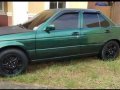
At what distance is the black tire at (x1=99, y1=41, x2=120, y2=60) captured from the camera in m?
8.03

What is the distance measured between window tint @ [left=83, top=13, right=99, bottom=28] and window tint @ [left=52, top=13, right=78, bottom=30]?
0.94ft

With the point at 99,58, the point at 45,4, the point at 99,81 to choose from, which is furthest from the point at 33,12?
the point at 99,81

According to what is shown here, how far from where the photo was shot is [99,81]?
6449mm

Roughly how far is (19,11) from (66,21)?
222 inches

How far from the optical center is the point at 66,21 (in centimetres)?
734

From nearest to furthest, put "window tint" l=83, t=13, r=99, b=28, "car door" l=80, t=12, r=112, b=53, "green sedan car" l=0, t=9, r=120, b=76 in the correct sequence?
1. "green sedan car" l=0, t=9, r=120, b=76
2. "car door" l=80, t=12, r=112, b=53
3. "window tint" l=83, t=13, r=99, b=28

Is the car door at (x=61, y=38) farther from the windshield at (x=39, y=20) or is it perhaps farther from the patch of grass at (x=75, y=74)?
the patch of grass at (x=75, y=74)

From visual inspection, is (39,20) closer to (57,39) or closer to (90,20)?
(57,39)

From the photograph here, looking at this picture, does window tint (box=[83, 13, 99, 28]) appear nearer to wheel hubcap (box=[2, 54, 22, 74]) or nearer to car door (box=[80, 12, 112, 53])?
car door (box=[80, 12, 112, 53])

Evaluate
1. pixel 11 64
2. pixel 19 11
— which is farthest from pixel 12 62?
pixel 19 11

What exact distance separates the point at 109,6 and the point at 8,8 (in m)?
5.28

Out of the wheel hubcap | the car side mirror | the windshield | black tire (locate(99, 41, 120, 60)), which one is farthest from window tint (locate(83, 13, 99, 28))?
the wheel hubcap

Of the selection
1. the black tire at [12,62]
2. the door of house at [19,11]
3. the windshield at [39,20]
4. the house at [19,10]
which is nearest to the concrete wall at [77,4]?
the house at [19,10]

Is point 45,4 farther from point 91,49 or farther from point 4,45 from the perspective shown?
point 4,45
